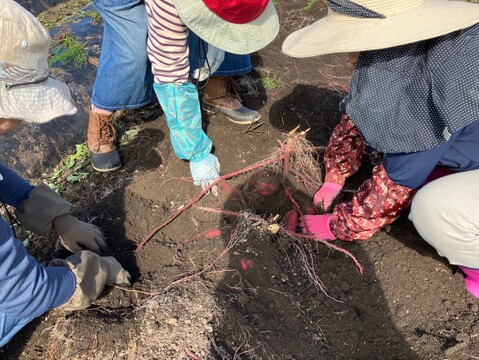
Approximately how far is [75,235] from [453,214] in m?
1.61

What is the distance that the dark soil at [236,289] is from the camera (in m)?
1.61

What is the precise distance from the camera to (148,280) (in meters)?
1.84

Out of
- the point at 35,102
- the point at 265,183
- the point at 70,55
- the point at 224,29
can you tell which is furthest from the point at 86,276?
the point at 70,55

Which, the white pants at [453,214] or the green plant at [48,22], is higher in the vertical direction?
the white pants at [453,214]

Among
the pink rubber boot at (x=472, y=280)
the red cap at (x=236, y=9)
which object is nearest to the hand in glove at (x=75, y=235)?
the red cap at (x=236, y=9)

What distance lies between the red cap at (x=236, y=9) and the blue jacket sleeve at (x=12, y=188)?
1.11 m

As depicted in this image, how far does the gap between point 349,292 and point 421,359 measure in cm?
39

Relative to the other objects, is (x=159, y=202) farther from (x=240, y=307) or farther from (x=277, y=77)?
(x=277, y=77)

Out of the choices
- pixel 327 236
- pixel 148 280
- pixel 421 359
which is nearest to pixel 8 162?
pixel 148 280

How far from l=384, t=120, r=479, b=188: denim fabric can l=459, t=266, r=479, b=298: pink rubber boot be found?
0.45 meters

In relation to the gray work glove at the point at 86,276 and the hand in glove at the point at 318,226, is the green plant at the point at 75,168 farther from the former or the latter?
the hand in glove at the point at 318,226

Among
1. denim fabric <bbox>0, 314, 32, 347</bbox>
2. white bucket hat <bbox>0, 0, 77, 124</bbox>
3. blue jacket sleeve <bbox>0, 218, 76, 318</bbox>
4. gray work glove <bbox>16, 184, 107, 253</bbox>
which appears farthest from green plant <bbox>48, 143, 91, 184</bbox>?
white bucket hat <bbox>0, 0, 77, 124</bbox>

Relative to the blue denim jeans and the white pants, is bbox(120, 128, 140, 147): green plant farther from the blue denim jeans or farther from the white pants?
the white pants

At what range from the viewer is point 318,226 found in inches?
79.0
